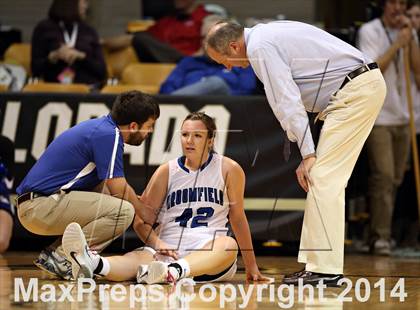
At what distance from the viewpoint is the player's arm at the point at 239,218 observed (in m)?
6.10

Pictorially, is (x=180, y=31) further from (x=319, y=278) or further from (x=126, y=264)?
(x=319, y=278)

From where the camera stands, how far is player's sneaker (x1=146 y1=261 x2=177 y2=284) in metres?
5.66

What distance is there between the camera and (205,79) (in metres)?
8.80

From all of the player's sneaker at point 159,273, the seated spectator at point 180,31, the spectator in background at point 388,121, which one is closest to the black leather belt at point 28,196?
the player's sneaker at point 159,273

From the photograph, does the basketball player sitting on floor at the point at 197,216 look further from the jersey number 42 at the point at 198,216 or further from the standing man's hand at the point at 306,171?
the standing man's hand at the point at 306,171

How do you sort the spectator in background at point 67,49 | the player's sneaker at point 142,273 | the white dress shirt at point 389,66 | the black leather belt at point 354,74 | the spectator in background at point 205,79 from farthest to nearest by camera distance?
1. the spectator in background at point 67,49
2. the white dress shirt at point 389,66
3. the spectator in background at point 205,79
4. the black leather belt at point 354,74
5. the player's sneaker at point 142,273

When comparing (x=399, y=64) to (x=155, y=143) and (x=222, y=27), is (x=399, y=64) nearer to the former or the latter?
(x=155, y=143)

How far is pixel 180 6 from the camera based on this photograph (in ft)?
33.0

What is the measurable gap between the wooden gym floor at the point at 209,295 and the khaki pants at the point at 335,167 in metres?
0.23

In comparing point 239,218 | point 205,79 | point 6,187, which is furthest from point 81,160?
point 205,79

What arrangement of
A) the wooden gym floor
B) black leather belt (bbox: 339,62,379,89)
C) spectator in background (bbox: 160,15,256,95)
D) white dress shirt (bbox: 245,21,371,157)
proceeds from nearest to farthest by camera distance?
the wooden gym floor, white dress shirt (bbox: 245,21,371,157), black leather belt (bbox: 339,62,379,89), spectator in background (bbox: 160,15,256,95)

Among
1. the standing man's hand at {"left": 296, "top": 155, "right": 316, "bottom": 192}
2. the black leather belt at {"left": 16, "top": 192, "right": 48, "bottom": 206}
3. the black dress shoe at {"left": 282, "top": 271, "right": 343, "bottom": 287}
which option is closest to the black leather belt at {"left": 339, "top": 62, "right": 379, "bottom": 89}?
the standing man's hand at {"left": 296, "top": 155, "right": 316, "bottom": 192}

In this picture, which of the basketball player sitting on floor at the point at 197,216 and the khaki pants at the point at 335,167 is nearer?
the khaki pants at the point at 335,167

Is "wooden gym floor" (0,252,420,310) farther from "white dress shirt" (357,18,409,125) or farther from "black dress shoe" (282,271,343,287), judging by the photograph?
"white dress shirt" (357,18,409,125)
